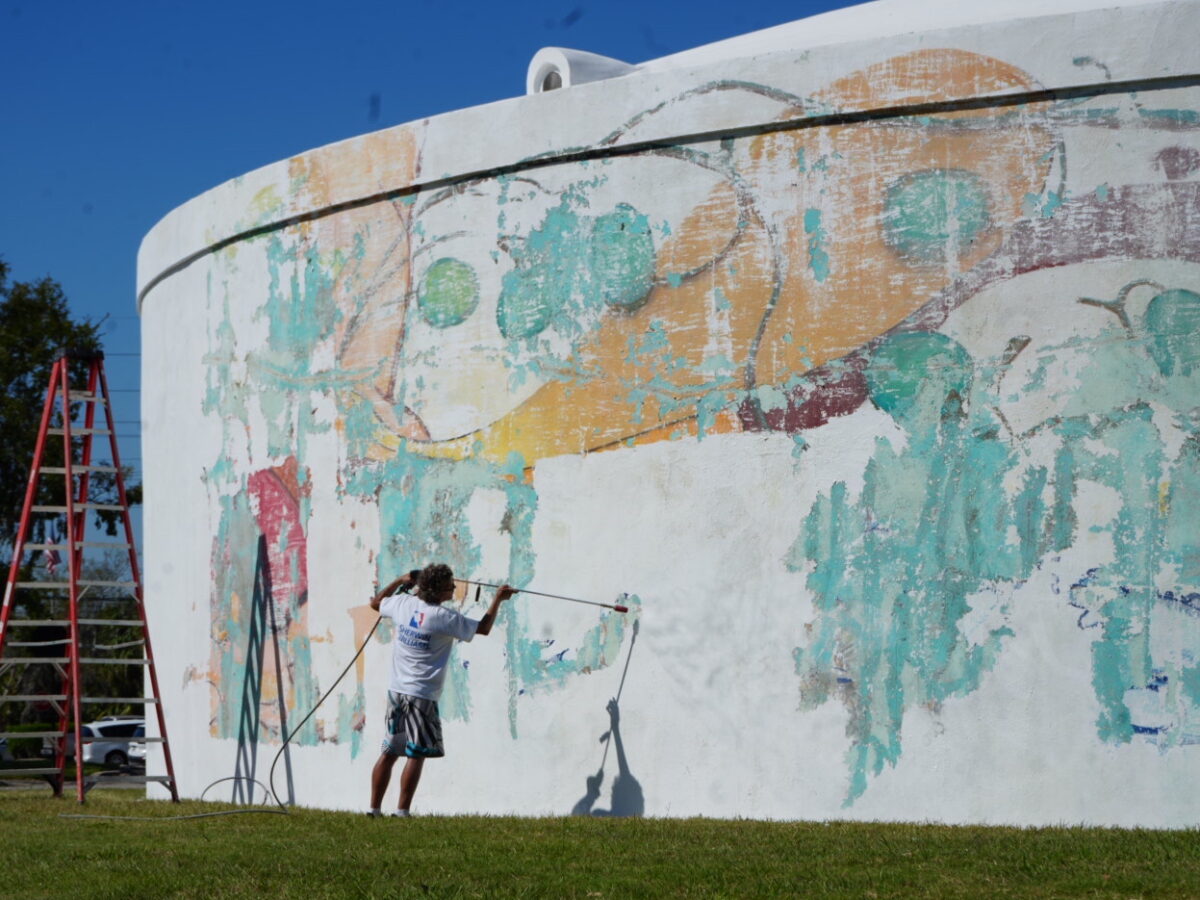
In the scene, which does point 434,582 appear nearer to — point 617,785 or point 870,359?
point 617,785

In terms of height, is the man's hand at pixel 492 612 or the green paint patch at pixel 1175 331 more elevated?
the green paint patch at pixel 1175 331

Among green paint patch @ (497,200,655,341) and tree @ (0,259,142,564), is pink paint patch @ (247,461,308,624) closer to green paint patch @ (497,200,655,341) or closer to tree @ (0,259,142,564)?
green paint patch @ (497,200,655,341)

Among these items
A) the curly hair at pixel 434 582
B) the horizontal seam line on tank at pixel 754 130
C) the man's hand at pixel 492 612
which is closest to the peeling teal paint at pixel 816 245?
the horizontal seam line on tank at pixel 754 130

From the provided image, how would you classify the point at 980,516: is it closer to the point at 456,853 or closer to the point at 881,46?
the point at 881,46

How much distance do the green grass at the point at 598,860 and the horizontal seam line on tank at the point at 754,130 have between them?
437cm

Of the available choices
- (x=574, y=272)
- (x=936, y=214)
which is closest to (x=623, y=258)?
(x=574, y=272)

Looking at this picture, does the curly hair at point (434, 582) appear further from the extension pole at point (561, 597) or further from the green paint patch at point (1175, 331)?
the green paint patch at point (1175, 331)

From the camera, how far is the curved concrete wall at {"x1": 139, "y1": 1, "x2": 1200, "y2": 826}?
952 cm

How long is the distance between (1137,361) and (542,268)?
405cm

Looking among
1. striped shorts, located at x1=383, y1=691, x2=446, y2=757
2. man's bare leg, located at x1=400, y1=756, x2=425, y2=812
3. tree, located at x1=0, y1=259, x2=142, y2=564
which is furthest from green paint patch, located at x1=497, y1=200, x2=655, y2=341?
→ tree, located at x1=0, y1=259, x2=142, y2=564

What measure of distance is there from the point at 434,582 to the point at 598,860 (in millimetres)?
2969

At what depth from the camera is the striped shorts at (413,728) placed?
1034cm

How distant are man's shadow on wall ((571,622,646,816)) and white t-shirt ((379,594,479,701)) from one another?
109 cm

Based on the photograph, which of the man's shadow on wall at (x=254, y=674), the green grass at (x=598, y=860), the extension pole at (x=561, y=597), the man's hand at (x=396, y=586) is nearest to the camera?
the green grass at (x=598, y=860)
